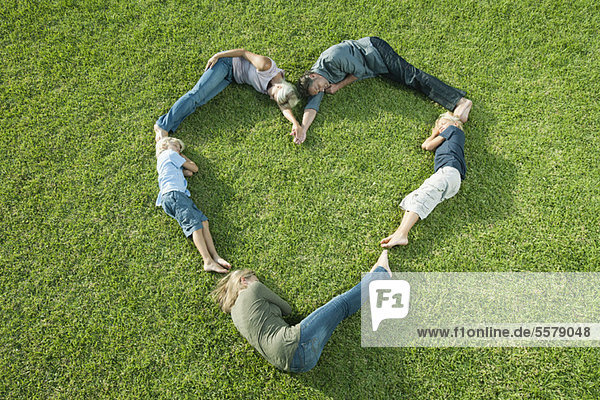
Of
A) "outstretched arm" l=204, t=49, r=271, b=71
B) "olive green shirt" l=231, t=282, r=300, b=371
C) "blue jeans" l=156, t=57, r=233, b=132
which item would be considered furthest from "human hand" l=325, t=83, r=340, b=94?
"olive green shirt" l=231, t=282, r=300, b=371

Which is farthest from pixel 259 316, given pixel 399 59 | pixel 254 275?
pixel 399 59

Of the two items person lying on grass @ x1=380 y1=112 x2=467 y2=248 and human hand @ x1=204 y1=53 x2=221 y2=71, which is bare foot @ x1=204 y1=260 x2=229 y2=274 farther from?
human hand @ x1=204 y1=53 x2=221 y2=71

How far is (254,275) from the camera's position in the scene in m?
3.82

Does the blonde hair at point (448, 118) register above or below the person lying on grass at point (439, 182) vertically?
above

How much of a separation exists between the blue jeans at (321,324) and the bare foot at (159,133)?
2674mm

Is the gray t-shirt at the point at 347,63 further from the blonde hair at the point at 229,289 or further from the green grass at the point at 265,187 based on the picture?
the blonde hair at the point at 229,289

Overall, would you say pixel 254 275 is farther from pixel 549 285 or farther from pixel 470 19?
pixel 470 19

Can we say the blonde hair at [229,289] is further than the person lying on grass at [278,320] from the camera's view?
Yes

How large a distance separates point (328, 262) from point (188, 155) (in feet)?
6.79

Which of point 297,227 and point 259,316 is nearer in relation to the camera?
point 259,316

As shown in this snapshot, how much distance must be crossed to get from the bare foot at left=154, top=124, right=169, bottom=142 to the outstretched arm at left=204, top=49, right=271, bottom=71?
975 millimetres

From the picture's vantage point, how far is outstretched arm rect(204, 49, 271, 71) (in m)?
4.62

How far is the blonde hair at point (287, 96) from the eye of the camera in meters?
4.60

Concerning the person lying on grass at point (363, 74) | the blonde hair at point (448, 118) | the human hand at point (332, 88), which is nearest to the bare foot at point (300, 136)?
the person lying on grass at point (363, 74)
